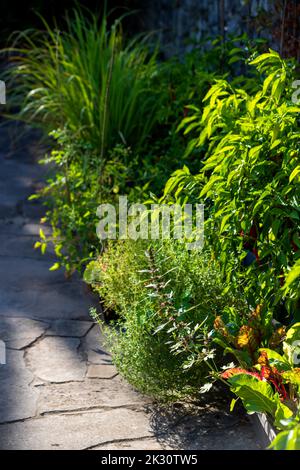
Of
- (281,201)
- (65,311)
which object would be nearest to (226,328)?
(281,201)

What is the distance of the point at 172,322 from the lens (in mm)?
2967

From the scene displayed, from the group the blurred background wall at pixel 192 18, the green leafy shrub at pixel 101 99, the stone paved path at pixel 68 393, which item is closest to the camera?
the stone paved path at pixel 68 393

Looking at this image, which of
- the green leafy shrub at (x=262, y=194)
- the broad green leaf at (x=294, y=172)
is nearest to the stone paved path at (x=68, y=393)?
the green leafy shrub at (x=262, y=194)

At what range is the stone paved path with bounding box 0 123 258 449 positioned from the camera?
277 centimetres

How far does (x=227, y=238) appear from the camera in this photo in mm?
2840

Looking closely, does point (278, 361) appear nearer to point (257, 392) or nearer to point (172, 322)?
→ point (257, 392)

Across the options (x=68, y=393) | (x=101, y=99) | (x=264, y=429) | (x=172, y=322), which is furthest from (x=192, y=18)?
(x=264, y=429)

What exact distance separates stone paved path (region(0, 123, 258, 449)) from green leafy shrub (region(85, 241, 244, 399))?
0.13m

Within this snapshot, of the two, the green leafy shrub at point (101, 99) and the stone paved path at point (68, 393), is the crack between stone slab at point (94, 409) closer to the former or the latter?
the stone paved path at point (68, 393)

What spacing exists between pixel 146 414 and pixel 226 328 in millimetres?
455

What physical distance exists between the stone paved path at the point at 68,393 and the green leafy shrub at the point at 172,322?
0.44ft

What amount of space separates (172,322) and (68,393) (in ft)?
1.73

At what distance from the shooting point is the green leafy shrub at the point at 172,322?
288 centimetres

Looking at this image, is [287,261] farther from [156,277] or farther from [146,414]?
[146,414]
